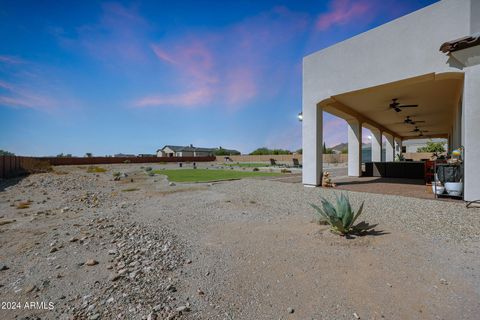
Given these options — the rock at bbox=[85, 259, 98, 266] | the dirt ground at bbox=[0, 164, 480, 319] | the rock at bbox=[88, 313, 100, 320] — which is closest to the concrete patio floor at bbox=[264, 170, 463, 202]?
the dirt ground at bbox=[0, 164, 480, 319]

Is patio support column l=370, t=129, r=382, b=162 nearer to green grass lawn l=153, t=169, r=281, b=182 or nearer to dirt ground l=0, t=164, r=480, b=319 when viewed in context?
green grass lawn l=153, t=169, r=281, b=182

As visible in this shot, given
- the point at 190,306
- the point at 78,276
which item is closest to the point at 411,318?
the point at 190,306

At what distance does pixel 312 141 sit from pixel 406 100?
15.3ft

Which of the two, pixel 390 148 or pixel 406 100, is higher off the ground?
pixel 406 100

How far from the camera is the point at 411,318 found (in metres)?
1.76

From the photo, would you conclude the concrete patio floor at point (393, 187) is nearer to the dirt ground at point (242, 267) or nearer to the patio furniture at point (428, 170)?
the patio furniture at point (428, 170)

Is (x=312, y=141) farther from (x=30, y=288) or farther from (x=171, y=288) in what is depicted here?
(x=30, y=288)

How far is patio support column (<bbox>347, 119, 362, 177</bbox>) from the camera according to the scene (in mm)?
11984

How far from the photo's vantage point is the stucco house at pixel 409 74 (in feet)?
16.6

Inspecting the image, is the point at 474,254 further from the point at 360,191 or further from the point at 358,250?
the point at 360,191

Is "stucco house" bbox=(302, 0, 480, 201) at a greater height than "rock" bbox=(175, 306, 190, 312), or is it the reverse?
"stucco house" bbox=(302, 0, 480, 201)

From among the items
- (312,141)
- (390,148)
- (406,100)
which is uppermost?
(406,100)

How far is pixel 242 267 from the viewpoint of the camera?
8.77 feet

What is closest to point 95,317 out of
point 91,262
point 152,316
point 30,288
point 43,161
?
point 152,316
